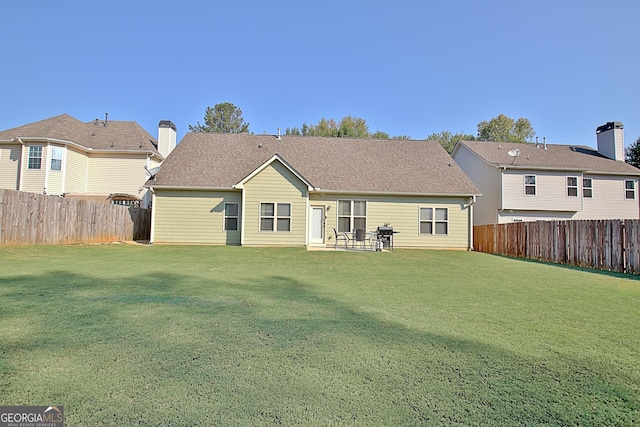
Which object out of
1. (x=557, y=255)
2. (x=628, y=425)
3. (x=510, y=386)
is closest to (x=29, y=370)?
(x=510, y=386)

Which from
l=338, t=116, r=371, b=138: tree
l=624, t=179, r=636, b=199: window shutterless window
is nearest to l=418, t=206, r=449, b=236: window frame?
l=624, t=179, r=636, b=199: window shutterless window

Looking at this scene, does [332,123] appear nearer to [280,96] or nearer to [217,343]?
[280,96]

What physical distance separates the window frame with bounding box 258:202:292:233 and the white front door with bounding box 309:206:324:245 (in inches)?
51.0

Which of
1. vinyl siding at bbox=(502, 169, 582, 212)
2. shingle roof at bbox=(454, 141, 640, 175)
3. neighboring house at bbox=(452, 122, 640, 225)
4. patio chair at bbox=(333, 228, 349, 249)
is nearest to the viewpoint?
patio chair at bbox=(333, 228, 349, 249)

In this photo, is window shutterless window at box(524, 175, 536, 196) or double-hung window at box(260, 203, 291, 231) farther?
window shutterless window at box(524, 175, 536, 196)

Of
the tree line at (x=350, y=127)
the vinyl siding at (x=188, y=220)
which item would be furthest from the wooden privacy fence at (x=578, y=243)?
the tree line at (x=350, y=127)

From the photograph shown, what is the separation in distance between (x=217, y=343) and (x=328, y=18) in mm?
14720

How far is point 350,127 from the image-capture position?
3859 centimetres

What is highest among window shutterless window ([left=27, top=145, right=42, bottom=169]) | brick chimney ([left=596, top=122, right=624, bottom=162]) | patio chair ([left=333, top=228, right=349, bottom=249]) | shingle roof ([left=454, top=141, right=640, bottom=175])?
brick chimney ([left=596, top=122, right=624, bottom=162])

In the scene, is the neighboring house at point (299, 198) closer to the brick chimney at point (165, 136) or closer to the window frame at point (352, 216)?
the window frame at point (352, 216)

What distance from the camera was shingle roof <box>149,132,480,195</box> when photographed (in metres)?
16.2

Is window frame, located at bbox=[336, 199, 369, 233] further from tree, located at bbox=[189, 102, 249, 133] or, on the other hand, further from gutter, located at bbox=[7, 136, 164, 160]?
tree, located at bbox=[189, 102, 249, 133]

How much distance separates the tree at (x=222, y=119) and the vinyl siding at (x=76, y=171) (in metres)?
21.5

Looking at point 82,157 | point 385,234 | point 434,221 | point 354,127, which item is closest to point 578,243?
point 434,221
